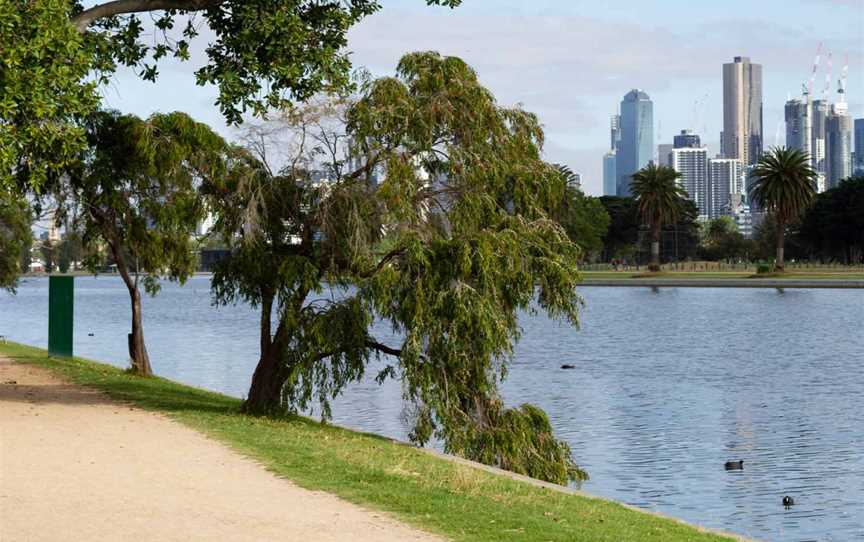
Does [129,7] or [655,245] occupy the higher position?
[129,7]

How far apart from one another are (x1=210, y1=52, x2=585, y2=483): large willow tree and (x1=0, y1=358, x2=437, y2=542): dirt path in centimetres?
293

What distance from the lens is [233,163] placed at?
21.1 m

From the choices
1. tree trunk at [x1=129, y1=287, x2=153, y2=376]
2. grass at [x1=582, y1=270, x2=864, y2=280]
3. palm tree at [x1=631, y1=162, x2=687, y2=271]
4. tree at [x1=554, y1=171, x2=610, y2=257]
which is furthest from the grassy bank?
tree trunk at [x1=129, y1=287, x2=153, y2=376]

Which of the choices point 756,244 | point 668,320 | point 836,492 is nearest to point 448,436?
point 836,492

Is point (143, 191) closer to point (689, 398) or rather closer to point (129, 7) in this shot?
point (129, 7)

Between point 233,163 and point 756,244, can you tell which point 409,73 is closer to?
point 233,163

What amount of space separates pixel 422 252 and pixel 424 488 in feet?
20.9

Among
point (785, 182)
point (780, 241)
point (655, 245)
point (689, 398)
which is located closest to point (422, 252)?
point (689, 398)

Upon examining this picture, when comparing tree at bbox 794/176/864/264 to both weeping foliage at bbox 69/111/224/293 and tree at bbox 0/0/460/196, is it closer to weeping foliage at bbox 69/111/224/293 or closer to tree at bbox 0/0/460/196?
weeping foliage at bbox 69/111/224/293

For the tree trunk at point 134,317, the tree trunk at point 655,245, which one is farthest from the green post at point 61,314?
the tree trunk at point 655,245

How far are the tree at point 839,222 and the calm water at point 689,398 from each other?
65.9 m

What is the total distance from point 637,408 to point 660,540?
2031 centimetres

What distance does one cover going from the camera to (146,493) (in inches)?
487

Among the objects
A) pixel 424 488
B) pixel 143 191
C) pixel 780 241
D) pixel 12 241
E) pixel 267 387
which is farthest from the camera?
pixel 780 241
